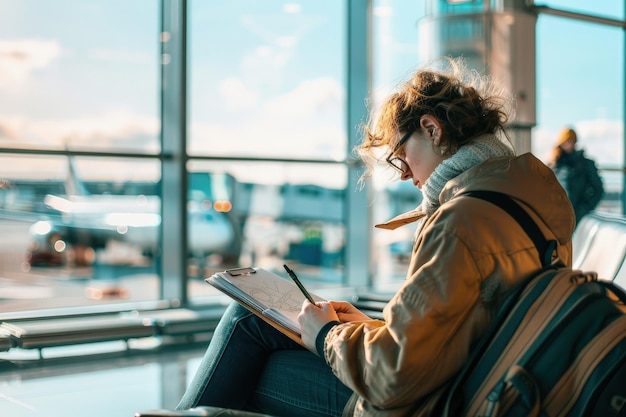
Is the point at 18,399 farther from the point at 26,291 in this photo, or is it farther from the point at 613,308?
the point at 613,308

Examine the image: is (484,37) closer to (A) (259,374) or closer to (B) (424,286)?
(A) (259,374)

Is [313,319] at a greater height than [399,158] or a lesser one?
lesser

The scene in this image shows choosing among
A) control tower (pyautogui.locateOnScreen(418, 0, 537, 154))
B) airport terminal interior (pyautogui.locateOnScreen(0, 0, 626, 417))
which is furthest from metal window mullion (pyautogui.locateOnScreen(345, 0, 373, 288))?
control tower (pyautogui.locateOnScreen(418, 0, 537, 154))

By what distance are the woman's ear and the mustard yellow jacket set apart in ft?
0.88

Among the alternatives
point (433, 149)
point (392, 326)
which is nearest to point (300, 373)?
point (392, 326)

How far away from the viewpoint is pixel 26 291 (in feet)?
16.9

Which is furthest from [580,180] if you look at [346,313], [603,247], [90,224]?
[346,313]

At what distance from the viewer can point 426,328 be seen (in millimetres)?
1373

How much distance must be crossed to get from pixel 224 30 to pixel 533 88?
9.08 feet

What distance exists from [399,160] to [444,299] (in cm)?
57

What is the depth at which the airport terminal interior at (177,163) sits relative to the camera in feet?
14.9

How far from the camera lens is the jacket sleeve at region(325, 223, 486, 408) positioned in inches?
54.1

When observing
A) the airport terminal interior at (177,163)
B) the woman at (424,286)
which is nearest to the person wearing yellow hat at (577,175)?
the airport terminal interior at (177,163)

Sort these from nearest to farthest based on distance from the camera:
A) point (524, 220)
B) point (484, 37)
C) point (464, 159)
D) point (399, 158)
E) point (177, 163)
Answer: point (524, 220)
point (464, 159)
point (399, 158)
point (177, 163)
point (484, 37)
